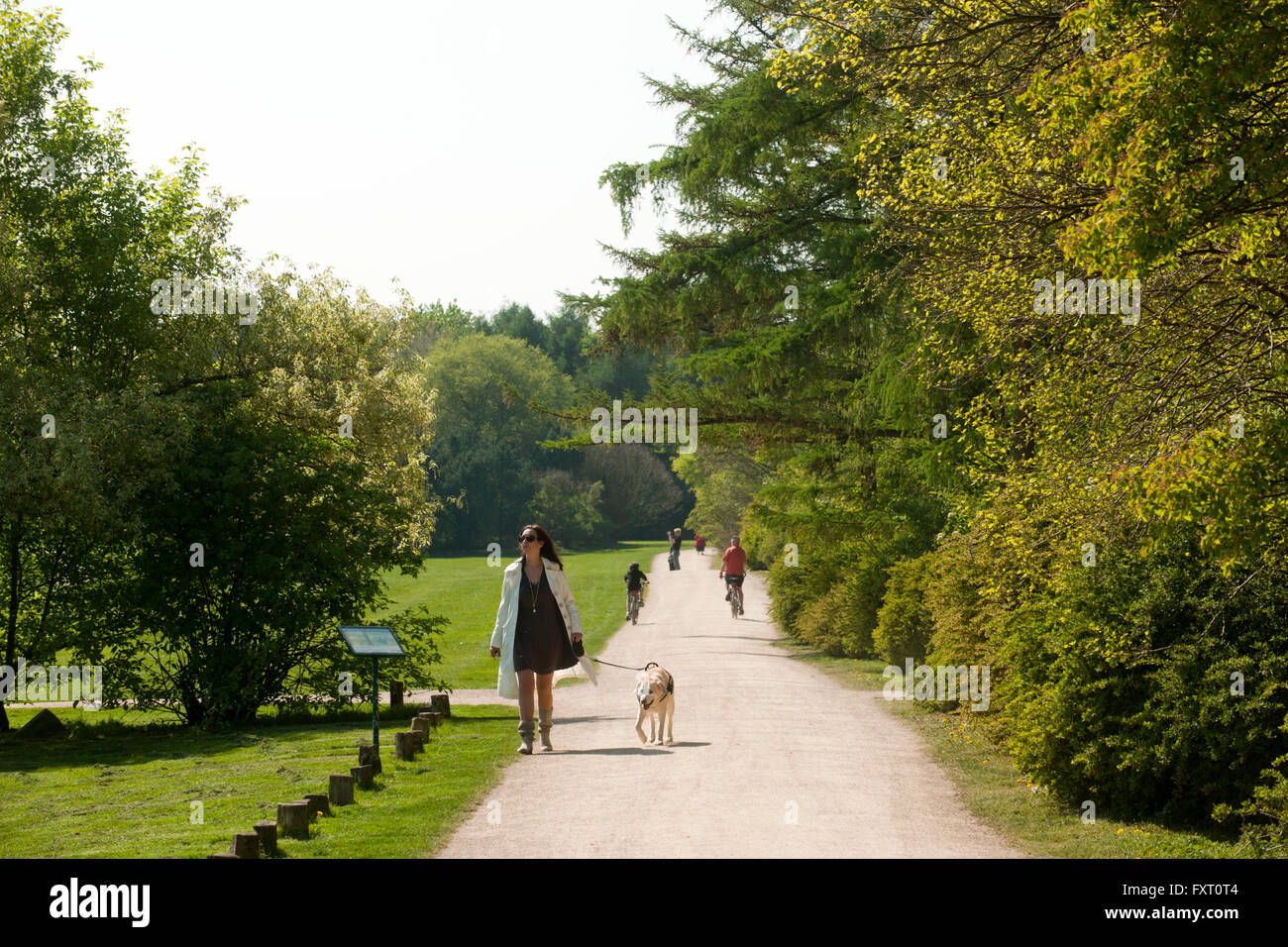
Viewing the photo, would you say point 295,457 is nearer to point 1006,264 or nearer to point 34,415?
point 34,415

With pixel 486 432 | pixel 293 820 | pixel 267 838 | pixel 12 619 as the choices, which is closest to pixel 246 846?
pixel 267 838

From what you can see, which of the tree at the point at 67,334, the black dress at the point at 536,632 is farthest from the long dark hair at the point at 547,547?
the tree at the point at 67,334

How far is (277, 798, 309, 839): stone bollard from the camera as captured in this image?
842cm

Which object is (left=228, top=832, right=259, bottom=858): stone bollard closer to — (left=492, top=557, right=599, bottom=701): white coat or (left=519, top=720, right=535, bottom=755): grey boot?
(left=492, top=557, right=599, bottom=701): white coat

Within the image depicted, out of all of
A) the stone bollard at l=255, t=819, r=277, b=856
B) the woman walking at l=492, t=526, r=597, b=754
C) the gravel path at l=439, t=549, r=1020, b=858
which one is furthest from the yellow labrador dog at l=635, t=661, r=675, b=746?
the stone bollard at l=255, t=819, r=277, b=856

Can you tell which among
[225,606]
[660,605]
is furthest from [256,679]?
[660,605]

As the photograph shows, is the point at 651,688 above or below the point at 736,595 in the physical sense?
above

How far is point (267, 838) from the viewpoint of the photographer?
25.2 ft

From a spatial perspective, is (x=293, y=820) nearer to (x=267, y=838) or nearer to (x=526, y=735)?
(x=267, y=838)

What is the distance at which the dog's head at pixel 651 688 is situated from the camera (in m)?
12.1

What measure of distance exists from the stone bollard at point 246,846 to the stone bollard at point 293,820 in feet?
3.33

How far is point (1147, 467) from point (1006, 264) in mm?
3452

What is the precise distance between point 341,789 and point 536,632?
2.81m

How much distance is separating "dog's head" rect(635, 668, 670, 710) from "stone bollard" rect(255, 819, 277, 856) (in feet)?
16.1
